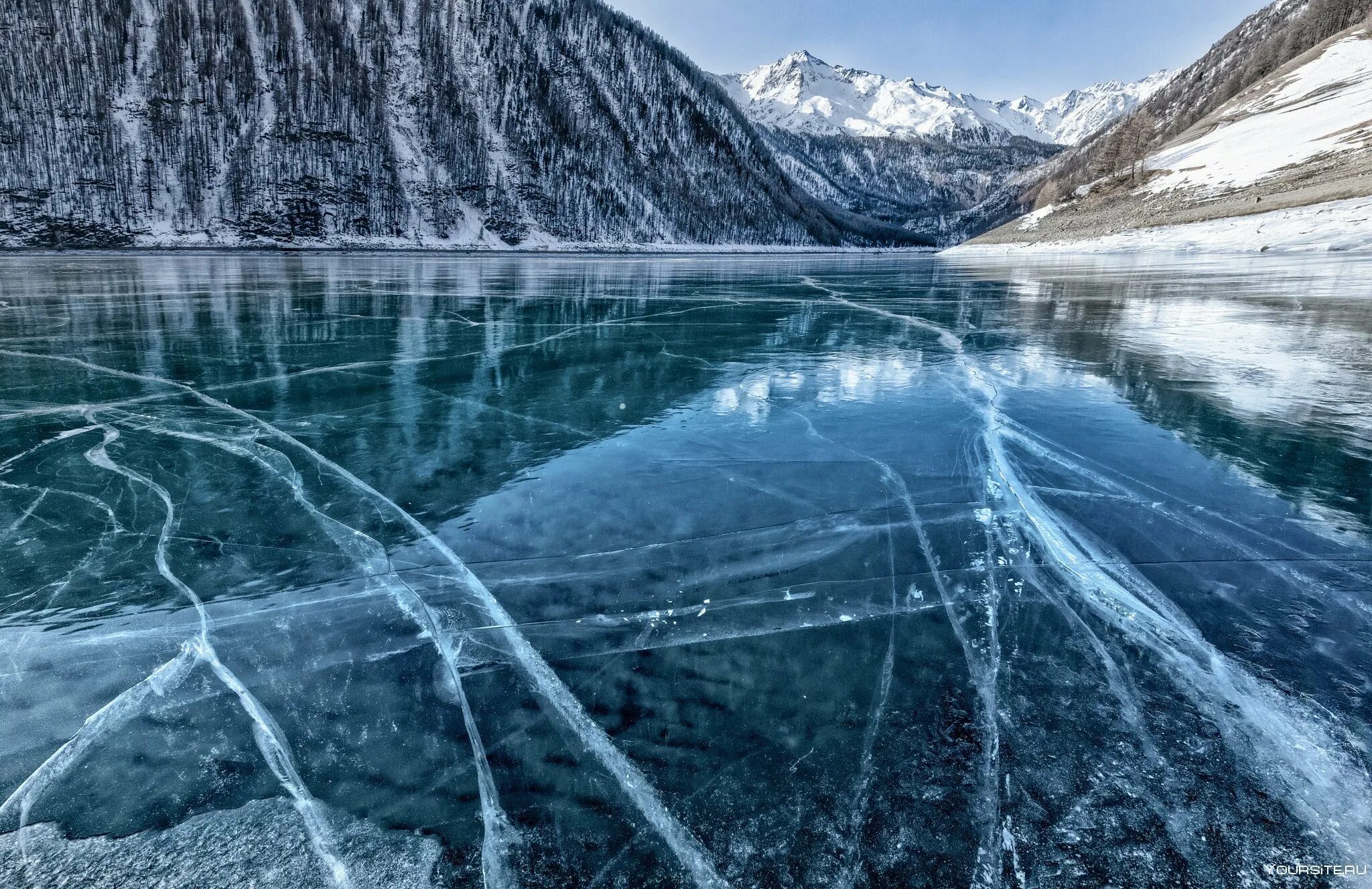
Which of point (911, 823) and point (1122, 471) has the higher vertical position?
point (1122, 471)

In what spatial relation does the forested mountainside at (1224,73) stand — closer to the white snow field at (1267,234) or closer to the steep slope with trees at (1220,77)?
the steep slope with trees at (1220,77)

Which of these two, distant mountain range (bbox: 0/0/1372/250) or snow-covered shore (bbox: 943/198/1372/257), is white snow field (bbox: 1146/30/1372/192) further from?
snow-covered shore (bbox: 943/198/1372/257)

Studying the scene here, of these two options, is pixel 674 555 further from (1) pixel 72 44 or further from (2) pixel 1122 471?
(1) pixel 72 44

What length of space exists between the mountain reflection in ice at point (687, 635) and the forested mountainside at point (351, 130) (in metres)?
88.2

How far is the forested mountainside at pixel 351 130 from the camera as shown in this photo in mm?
75312

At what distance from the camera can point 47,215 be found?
7019 centimetres

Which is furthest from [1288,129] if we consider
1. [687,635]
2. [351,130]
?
[351,130]

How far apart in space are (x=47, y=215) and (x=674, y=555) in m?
102

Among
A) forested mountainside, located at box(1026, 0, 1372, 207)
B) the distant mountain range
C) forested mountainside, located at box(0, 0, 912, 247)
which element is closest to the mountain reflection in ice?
the distant mountain range

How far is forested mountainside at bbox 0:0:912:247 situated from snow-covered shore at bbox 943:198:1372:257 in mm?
75078

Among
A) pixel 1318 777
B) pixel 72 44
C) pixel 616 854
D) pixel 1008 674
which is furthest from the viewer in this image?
pixel 72 44

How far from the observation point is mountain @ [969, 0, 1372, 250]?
111ft

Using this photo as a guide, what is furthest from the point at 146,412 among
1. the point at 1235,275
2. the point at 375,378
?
the point at 1235,275

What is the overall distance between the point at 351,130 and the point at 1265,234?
104 metres
